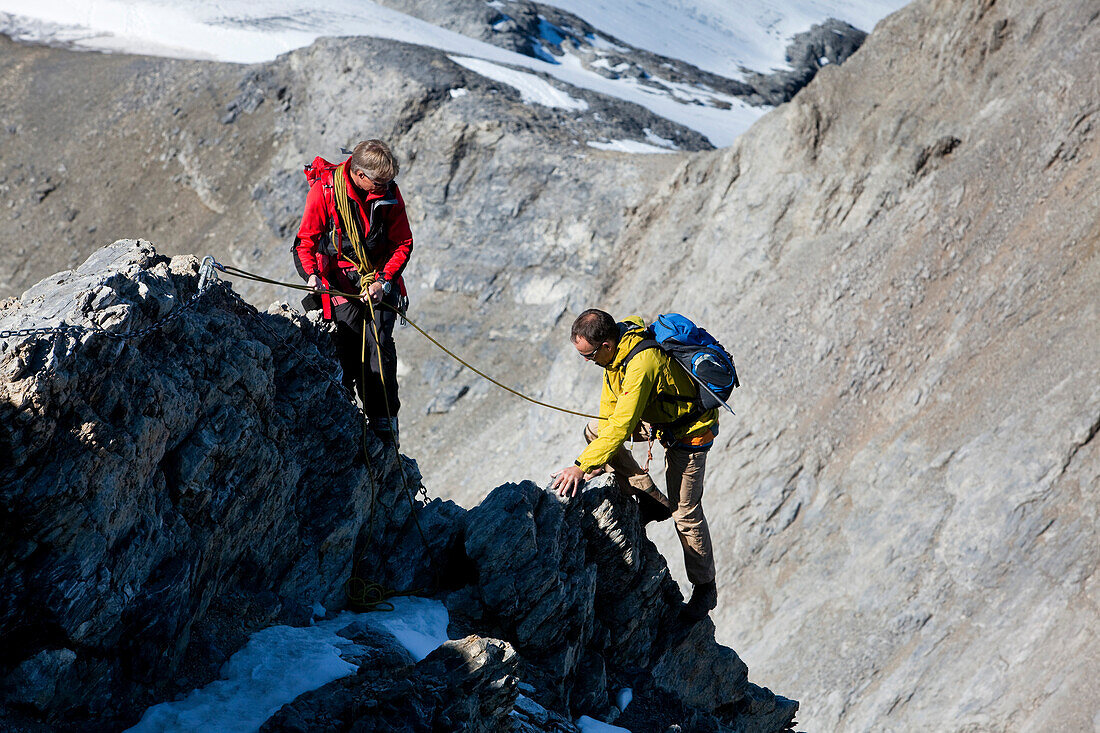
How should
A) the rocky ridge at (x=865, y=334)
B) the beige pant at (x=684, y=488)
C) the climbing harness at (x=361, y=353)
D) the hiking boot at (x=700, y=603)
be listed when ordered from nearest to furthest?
1. the climbing harness at (x=361, y=353)
2. the beige pant at (x=684, y=488)
3. the hiking boot at (x=700, y=603)
4. the rocky ridge at (x=865, y=334)

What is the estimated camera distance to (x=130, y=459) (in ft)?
19.0

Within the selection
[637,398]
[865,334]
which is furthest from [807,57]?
[637,398]

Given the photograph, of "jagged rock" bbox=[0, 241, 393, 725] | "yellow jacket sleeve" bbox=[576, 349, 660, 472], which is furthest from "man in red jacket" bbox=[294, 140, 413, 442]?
"yellow jacket sleeve" bbox=[576, 349, 660, 472]

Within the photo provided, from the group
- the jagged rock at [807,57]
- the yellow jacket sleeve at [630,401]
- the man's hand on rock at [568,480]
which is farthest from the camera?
the jagged rock at [807,57]

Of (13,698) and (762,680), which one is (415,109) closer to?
(762,680)

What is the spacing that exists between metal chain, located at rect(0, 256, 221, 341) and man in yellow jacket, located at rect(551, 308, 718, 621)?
11.1 feet

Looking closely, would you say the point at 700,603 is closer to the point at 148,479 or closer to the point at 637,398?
the point at 637,398

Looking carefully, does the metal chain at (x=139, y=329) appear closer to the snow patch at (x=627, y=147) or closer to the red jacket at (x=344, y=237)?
the red jacket at (x=344, y=237)

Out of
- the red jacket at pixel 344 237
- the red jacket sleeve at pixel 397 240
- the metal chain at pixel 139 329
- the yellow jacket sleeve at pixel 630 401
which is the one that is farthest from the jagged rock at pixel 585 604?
the metal chain at pixel 139 329

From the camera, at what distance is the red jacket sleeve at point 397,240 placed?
8680mm

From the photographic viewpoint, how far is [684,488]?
9.33 metres

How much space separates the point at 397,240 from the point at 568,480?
123 inches

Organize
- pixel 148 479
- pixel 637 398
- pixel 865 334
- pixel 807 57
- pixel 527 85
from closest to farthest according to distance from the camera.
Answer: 1. pixel 148 479
2. pixel 637 398
3. pixel 865 334
4. pixel 527 85
5. pixel 807 57

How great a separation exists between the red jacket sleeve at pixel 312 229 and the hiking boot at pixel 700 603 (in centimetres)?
613
